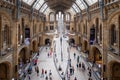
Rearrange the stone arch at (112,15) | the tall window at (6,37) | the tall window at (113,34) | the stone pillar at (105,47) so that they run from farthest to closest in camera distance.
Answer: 1. the stone pillar at (105,47)
2. the tall window at (113,34)
3. the tall window at (6,37)
4. the stone arch at (112,15)

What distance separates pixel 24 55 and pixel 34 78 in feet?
27.1

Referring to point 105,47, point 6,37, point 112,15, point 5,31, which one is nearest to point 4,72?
point 6,37

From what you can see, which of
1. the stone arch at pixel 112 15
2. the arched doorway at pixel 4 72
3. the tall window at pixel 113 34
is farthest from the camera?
the arched doorway at pixel 4 72

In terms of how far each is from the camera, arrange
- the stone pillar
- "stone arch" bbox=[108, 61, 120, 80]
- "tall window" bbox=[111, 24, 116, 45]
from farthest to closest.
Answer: the stone pillar → "stone arch" bbox=[108, 61, 120, 80] → "tall window" bbox=[111, 24, 116, 45]

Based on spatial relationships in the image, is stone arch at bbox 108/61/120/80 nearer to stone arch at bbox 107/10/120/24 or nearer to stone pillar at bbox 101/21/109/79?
stone pillar at bbox 101/21/109/79

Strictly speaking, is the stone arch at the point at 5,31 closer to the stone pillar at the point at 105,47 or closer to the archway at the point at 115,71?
the stone pillar at the point at 105,47

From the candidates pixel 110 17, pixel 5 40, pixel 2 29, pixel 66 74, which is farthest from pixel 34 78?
pixel 110 17

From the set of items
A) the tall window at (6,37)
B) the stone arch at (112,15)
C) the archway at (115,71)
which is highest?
the stone arch at (112,15)

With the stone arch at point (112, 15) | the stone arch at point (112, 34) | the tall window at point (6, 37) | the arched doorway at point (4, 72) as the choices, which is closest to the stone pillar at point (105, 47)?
the stone arch at point (112, 34)

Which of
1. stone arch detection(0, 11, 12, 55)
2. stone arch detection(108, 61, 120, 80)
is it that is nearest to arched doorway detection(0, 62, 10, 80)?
stone arch detection(0, 11, 12, 55)

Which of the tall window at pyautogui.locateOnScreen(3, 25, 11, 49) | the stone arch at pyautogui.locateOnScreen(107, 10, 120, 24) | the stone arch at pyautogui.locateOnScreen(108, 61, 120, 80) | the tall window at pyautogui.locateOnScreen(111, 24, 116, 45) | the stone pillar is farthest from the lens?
the stone pillar

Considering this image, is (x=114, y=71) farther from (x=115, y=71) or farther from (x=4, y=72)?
(x=4, y=72)

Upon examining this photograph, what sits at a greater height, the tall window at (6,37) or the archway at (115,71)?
the tall window at (6,37)

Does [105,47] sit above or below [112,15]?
below
